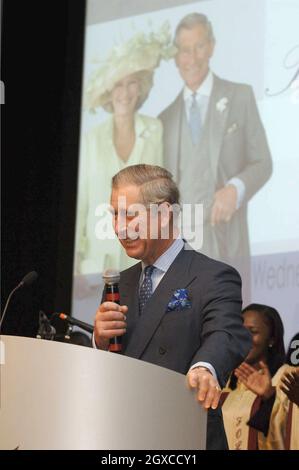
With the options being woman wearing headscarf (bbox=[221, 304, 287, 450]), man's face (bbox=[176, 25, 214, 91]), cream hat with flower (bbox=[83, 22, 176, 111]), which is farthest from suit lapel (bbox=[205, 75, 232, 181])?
woman wearing headscarf (bbox=[221, 304, 287, 450])

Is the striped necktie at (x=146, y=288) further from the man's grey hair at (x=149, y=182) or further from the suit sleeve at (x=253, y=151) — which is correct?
the suit sleeve at (x=253, y=151)

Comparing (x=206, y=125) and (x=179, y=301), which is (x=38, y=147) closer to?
(x=206, y=125)

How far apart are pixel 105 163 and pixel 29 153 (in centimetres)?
61

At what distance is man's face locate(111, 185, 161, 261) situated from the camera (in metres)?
2.86

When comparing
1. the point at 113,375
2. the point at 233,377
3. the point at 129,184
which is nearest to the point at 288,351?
the point at 233,377

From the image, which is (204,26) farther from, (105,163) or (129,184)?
(129,184)

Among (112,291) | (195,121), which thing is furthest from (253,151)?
(112,291)

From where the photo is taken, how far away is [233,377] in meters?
5.19

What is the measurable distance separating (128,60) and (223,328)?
11.0 feet

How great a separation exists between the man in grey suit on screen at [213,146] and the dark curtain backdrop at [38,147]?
762 mm

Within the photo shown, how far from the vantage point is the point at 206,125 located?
537 centimetres

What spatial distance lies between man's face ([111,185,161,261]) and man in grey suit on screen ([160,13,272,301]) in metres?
2.14

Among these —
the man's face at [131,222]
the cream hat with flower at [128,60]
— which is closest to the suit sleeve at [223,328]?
the man's face at [131,222]

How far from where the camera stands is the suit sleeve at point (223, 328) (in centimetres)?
252
